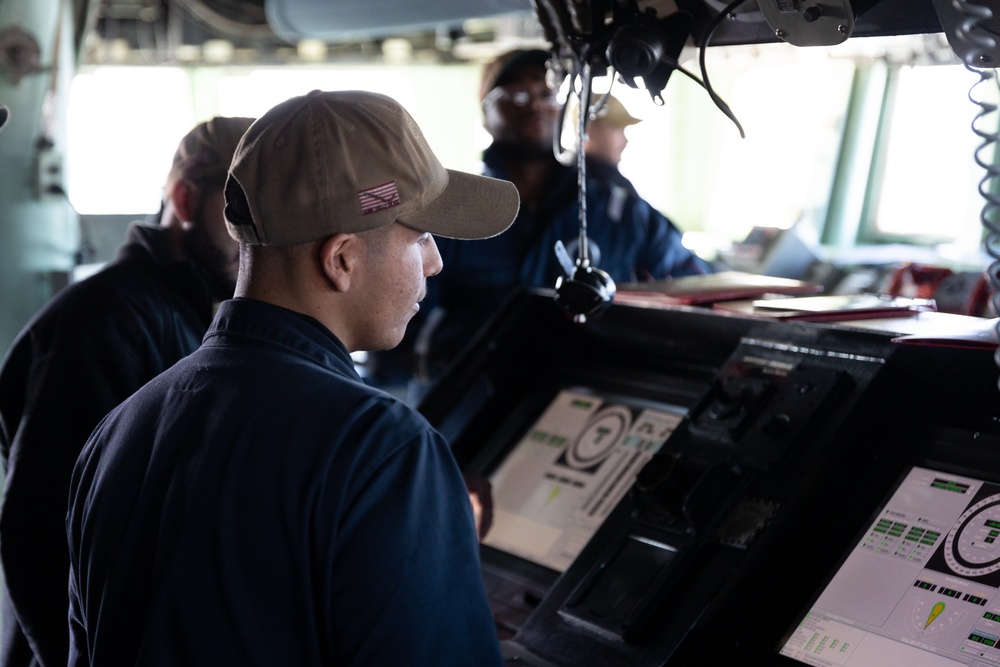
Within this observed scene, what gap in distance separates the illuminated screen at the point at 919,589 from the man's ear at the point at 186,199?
112cm

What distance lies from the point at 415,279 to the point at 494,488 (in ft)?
2.71

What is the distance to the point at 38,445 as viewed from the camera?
1578 millimetres

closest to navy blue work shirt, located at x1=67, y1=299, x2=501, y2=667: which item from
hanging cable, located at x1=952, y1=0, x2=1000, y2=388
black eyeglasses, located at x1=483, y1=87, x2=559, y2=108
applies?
hanging cable, located at x1=952, y1=0, x2=1000, y2=388

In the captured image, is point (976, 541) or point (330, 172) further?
point (976, 541)

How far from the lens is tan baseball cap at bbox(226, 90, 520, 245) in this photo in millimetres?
1028

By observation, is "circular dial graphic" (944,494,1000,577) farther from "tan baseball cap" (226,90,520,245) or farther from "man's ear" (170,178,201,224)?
"man's ear" (170,178,201,224)

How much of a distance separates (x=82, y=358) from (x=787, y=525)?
104 cm

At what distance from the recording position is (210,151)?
1.71 meters

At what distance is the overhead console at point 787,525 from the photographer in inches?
49.0

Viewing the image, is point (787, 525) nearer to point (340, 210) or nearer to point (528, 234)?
point (340, 210)

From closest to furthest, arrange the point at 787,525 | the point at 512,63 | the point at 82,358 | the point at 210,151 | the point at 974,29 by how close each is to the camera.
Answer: the point at 974,29 < the point at 787,525 < the point at 82,358 < the point at 210,151 < the point at 512,63

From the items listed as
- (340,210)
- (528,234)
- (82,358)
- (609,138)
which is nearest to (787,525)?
(340,210)

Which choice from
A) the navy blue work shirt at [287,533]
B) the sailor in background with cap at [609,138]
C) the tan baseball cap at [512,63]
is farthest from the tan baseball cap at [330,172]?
the sailor in background with cap at [609,138]

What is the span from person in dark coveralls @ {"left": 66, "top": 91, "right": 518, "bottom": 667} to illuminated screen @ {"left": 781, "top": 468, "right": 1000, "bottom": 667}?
47 centimetres
